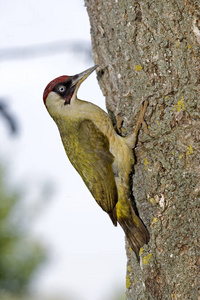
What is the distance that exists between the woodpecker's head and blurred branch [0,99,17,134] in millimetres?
544

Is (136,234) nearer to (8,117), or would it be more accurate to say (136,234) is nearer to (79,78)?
(8,117)

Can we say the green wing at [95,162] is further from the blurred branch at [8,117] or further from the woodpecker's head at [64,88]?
the blurred branch at [8,117]

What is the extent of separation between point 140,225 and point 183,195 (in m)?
0.32

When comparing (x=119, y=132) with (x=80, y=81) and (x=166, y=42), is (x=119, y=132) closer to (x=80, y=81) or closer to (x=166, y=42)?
(x=80, y=81)

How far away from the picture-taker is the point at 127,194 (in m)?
2.43

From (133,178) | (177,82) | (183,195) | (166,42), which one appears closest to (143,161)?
(133,178)

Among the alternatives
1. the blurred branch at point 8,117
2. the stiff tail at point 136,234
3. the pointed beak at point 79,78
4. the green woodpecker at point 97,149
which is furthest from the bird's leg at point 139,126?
the blurred branch at point 8,117

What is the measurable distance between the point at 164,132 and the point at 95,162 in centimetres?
58

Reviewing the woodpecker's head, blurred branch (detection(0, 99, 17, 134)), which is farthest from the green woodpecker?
blurred branch (detection(0, 99, 17, 134))

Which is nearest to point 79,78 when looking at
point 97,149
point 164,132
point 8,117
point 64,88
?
point 64,88

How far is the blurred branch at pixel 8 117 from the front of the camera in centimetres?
226

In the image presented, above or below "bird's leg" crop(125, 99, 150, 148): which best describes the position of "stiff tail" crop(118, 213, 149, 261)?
below

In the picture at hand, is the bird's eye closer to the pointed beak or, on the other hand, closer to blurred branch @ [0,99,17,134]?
the pointed beak

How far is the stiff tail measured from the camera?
2.21 m
